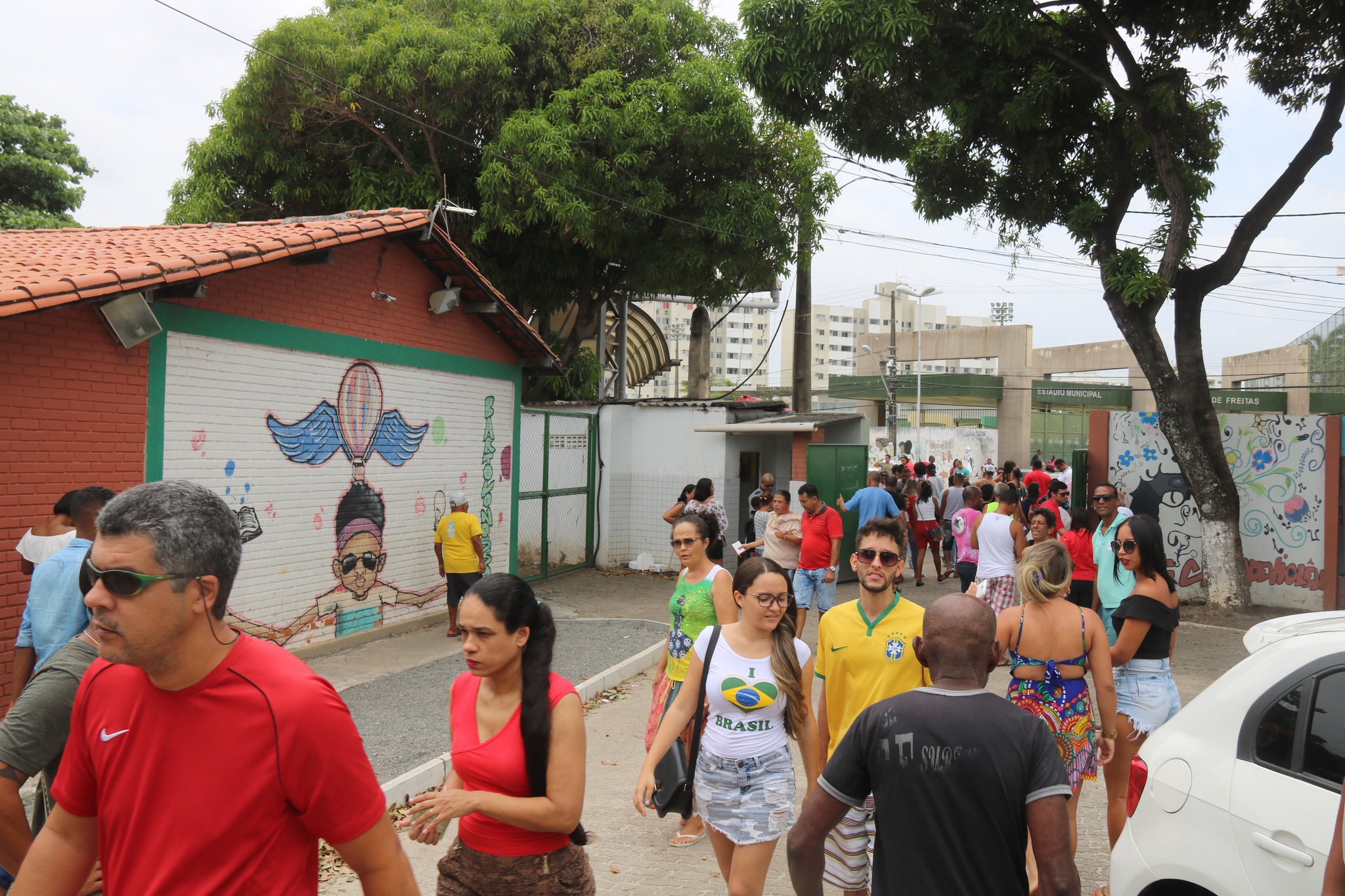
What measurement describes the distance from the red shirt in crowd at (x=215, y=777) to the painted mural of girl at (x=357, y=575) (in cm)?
765

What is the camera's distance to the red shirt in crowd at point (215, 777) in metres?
1.88

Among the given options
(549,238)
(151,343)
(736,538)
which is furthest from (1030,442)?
(151,343)

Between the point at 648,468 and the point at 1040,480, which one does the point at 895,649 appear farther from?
the point at 648,468

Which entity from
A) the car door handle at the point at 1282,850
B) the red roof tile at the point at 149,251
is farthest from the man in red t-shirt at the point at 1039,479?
the car door handle at the point at 1282,850

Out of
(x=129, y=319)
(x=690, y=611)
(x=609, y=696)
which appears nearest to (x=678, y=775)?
(x=690, y=611)

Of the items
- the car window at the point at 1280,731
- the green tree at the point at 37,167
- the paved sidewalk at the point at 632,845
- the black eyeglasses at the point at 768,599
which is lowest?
the paved sidewalk at the point at 632,845

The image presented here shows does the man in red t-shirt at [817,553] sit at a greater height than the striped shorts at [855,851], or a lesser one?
greater

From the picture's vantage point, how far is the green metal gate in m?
14.2

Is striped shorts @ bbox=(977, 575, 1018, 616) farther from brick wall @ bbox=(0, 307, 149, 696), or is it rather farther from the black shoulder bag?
brick wall @ bbox=(0, 307, 149, 696)

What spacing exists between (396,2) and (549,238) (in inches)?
213

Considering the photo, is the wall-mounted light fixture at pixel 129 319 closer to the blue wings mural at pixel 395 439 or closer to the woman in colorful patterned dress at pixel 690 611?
the blue wings mural at pixel 395 439

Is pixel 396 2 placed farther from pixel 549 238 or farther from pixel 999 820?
pixel 999 820

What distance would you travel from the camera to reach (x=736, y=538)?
1683cm

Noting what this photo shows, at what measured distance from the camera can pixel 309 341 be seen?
30.5 feet
